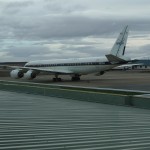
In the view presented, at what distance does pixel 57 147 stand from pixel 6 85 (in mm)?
14730

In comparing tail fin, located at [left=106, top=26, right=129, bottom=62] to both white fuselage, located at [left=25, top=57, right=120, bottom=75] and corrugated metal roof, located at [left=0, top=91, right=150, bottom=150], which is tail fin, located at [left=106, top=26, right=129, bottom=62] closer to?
white fuselage, located at [left=25, top=57, right=120, bottom=75]

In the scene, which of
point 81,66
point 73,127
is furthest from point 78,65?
point 73,127

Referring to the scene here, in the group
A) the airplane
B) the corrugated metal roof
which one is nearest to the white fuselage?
the airplane

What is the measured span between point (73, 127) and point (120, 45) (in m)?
42.3

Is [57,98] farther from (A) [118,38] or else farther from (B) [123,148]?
(A) [118,38]

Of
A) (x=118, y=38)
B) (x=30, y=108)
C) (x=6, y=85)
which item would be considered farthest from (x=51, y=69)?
(x=30, y=108)

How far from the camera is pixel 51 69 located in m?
51.6

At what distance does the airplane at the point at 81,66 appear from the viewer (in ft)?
158

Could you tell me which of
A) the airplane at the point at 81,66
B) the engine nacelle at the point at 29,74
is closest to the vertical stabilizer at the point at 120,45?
the airplane at the point at 81,66

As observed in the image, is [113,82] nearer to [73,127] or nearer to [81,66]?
[81,66]

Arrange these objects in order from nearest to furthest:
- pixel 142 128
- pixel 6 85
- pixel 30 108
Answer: pixel 142 128, pixel 30 108, pixel 6 85

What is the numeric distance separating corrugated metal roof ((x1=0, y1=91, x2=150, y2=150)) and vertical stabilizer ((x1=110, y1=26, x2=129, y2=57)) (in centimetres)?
3739

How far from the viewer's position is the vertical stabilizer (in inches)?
1973

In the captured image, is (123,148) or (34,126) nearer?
(123,148)
